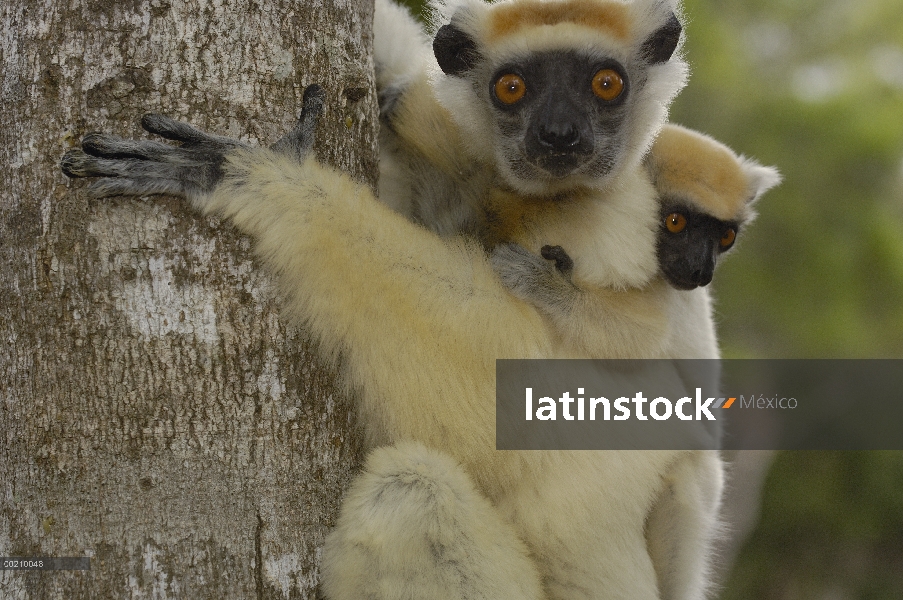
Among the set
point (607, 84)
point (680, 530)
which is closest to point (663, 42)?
point (607, 84)

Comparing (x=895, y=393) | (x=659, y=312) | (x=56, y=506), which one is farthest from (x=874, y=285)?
(x=56, y=506)

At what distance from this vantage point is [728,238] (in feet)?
13.4

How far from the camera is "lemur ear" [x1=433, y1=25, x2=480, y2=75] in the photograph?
3656 millimetres

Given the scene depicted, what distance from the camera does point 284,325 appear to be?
2459mm

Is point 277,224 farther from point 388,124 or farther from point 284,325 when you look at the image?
point 388,124

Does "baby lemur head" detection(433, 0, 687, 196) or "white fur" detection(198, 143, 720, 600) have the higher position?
"baby lemur head" detection(433, 0, 687, 196)

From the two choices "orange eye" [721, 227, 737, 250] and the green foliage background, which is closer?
"orange eye" [721, 227, 737, 250]

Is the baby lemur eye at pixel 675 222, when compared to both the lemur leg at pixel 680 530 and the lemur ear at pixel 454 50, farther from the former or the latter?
the lemur ear at pixel 454 50

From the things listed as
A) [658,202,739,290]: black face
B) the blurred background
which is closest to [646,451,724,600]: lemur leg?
[658,202,739,290]: black face

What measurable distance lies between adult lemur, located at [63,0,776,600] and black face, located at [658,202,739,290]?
12 cm

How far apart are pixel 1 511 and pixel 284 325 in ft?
3.18

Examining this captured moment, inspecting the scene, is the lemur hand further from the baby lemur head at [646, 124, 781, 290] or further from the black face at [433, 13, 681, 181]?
the baby lemur head at [646, 124, 781, 290]

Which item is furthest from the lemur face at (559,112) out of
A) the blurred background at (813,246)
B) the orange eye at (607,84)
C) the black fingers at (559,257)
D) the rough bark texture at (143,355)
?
the blurred background at (813,246)

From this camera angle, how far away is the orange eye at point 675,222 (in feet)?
12.4
